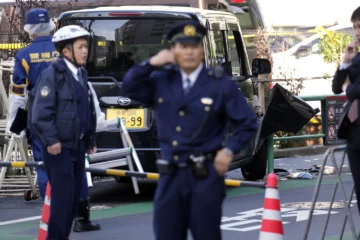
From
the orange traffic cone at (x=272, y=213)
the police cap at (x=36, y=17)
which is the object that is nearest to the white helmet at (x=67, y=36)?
the police cap at (x=36, y=17)

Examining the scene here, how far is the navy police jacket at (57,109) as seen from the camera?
7.55 m

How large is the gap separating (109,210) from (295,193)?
2535 millimetres

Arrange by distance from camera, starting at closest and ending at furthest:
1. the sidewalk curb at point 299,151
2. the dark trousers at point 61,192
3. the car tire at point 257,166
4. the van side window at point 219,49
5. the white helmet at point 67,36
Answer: the dark trousers at point 61,192, the white helmet at point 67,36, the van side window at point 219,49, the car tire at point 257,166, the sidewalk curb at point 299,151

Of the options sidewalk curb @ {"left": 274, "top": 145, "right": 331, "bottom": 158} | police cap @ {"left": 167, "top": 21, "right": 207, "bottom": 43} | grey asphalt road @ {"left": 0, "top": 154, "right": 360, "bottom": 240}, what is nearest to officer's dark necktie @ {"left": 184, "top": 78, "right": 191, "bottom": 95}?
police cap @ {"left": 167, "top": 21, "right": 207, "bottom": 43}

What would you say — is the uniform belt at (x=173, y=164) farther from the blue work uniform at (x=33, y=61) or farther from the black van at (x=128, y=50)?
the black van at (x=128, y=50)

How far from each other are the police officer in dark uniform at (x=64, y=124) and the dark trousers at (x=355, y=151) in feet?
6.88

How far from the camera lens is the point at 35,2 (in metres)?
15.1

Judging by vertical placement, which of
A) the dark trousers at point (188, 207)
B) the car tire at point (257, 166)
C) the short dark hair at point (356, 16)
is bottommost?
the car tire at point (257, 166)

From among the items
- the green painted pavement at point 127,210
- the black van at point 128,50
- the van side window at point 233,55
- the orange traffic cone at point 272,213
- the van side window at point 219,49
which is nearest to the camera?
the orange traffic cone at point 272,213

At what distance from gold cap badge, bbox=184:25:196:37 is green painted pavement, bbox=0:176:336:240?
13.6ft

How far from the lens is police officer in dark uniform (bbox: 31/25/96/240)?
755 centimetres

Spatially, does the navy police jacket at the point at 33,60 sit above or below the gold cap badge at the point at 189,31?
below

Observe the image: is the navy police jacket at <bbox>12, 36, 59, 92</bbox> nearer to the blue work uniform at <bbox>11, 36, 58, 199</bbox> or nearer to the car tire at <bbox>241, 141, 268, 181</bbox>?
the blue work uniform at <bbox>11, 36, 58, 199</bbox>

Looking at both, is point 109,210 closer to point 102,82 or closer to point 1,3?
point 102,82
